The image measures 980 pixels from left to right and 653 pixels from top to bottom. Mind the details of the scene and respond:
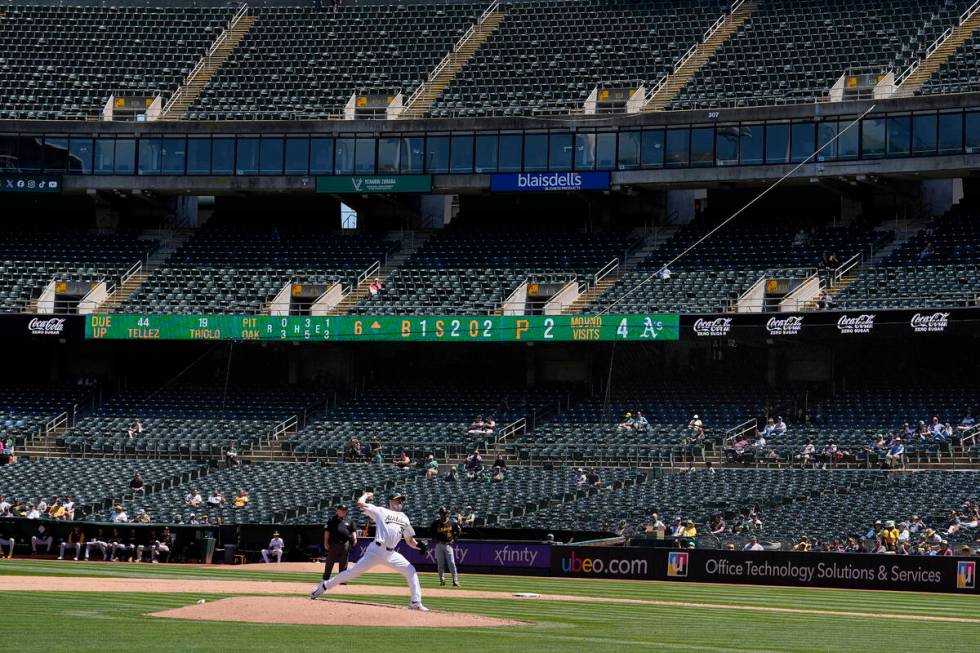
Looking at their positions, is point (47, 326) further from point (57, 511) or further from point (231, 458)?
point (57, 511)

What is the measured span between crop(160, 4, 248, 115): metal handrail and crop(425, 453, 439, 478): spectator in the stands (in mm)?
20866

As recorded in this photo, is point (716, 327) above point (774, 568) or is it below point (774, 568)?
above

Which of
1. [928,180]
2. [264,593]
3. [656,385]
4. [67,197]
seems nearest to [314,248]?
[67,197]

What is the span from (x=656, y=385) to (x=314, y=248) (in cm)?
1517

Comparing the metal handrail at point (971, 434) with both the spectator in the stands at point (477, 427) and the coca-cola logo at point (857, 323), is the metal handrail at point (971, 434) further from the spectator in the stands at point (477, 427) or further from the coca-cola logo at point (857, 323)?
the spectator in the stands at point (477, 427)

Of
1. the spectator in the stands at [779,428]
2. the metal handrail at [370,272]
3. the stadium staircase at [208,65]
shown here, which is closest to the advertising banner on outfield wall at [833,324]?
the spectator in the stands at [779,428]

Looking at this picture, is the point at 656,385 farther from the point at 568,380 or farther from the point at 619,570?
the point at 619,570

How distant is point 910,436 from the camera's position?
148 ft

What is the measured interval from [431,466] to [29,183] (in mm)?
21650

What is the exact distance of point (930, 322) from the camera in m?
46.4

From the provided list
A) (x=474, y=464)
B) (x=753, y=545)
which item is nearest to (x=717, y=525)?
(x=753, y=545)

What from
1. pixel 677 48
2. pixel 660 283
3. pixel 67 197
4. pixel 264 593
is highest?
pixel 677 48

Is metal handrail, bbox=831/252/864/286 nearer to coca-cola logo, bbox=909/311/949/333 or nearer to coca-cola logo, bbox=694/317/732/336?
coca-cola logo, bbox=694/317/732/336

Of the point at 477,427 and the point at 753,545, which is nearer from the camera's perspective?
the point at 753,545
